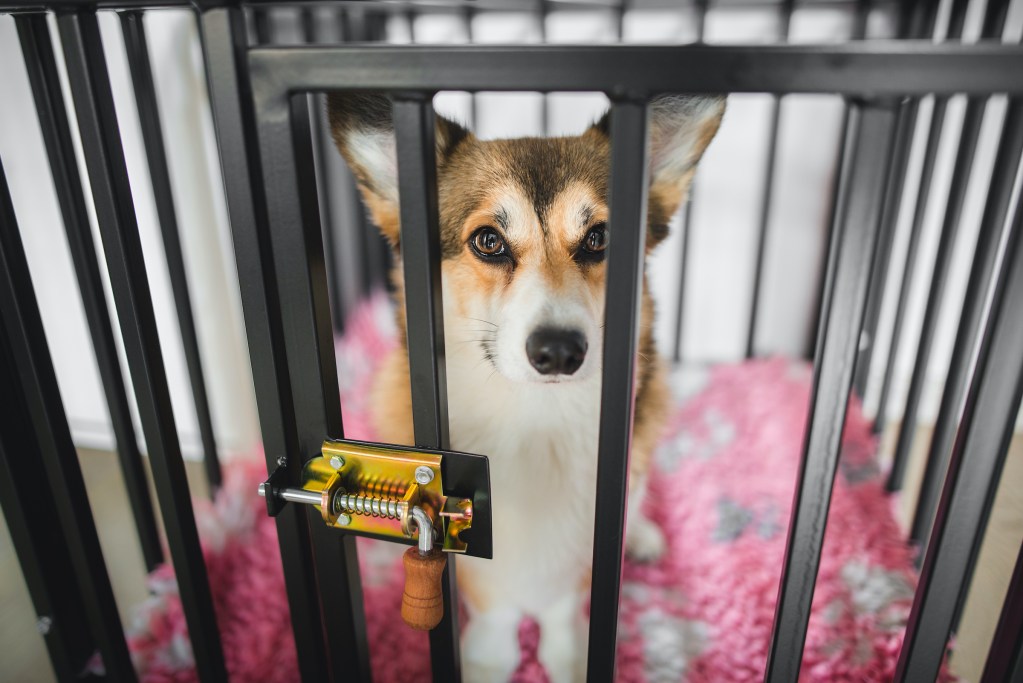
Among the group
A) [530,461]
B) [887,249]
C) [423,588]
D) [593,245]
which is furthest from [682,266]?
Answer: [423,588]

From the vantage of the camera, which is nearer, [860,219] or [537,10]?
[860,219]

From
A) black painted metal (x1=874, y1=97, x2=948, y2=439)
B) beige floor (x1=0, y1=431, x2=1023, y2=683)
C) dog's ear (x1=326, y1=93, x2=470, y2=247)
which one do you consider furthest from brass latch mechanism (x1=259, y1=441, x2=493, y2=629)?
black painted metal (x1=874, y1=97, x2=948, y2=439)

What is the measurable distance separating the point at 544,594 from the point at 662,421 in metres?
0.38

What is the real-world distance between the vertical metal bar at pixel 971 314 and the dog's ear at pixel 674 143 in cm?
30

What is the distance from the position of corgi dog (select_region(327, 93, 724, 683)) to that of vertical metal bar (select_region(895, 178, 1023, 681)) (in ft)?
1.21

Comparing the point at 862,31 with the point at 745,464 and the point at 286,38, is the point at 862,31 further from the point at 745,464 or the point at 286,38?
the point at 286,38

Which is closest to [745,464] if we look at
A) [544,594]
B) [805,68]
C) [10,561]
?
[544,594]

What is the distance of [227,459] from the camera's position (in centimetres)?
152

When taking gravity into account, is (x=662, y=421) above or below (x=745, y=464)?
above

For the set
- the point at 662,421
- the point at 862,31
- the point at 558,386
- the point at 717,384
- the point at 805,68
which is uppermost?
the point at 862,31

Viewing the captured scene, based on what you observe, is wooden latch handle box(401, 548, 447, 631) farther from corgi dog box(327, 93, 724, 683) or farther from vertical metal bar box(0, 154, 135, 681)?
vertical metal bar box(0, 154, 135, 681)

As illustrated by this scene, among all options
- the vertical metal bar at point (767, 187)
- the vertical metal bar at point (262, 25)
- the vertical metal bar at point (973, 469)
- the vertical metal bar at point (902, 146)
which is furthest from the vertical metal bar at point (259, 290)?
the vertical metal bar at point (767, 187)

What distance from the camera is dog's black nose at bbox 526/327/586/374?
0.69m

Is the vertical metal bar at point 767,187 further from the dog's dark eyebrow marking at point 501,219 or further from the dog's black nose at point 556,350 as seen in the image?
the dog's black nose at point 556,350
